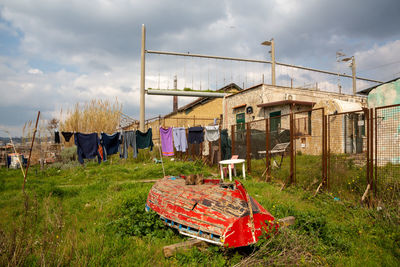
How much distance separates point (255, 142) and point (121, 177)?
5.76 meters

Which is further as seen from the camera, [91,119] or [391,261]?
[91,119]

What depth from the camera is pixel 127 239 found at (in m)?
4.02

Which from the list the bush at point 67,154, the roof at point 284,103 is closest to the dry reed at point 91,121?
the bush at point 67,154

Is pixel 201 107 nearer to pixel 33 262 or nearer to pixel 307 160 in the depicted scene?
pixel 307 160

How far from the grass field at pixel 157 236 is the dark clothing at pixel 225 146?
4.17 metres

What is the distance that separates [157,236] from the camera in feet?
13.8

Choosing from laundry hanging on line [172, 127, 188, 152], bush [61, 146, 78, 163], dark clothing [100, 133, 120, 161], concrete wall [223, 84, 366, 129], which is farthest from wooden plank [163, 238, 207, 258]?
concrete wall [223, 84, 366, 129]

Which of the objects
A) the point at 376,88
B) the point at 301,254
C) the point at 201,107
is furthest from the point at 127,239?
the point at 201,107

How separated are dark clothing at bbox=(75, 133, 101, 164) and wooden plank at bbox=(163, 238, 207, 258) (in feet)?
23.9

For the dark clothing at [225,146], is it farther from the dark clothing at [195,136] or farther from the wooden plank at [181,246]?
the wooden plank at [181,246]

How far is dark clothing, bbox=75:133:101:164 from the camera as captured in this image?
940cm

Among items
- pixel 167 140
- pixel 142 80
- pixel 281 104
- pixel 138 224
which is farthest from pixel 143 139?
pixel 281 104

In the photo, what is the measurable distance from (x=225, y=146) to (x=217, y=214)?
25.2 feet

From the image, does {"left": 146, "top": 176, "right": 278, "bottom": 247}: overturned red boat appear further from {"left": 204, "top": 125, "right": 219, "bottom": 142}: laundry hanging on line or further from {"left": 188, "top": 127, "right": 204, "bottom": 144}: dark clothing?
{"left": 188, "top": 127, "right": 204, "bottom": 144}: dark clothing
